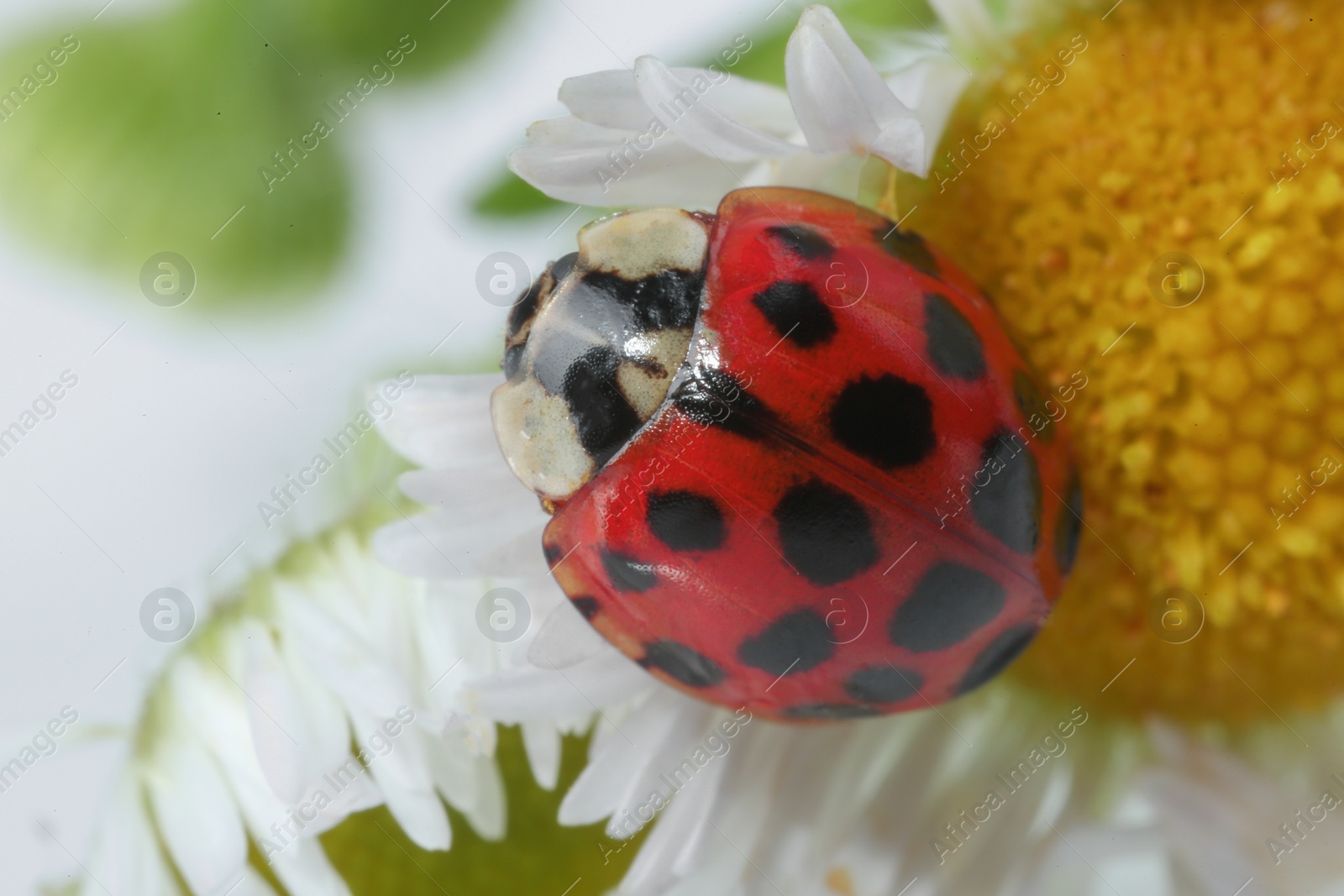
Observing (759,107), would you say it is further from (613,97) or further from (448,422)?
(448,422)

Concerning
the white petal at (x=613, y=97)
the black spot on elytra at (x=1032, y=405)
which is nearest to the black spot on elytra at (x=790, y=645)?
the black spot on elytra at (x=1032, y=405)

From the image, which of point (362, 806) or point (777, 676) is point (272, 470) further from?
point (777, 676)

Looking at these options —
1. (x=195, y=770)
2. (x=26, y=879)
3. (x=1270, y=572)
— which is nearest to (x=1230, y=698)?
(x=1270, y=572)

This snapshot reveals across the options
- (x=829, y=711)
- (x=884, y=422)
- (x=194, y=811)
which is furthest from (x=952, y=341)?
(x=194, y=811)

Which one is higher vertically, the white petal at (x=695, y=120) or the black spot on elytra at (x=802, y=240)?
the white petal at (x=695, y=120)

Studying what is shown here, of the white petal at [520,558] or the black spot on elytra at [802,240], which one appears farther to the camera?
the white petal at [520,558]

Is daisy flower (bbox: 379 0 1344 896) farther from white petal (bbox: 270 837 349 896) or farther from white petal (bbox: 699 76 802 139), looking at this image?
white petal (bbox: 270 837 349 896)

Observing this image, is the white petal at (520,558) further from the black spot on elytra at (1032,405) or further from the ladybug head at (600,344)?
the black spot on elytra at (1032,405)
